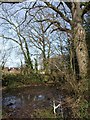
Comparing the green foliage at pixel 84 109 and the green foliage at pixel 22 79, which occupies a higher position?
the green foliage at pixel 22 79

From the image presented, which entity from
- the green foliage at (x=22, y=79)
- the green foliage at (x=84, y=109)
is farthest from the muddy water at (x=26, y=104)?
the green foliage at (x=22, y=79)

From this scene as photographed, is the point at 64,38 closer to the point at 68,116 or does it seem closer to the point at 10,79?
the point at 68,116

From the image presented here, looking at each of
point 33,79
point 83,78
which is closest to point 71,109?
point 83,78

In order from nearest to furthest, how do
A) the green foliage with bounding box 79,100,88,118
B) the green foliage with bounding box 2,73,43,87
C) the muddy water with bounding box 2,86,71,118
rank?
the green foliage with bounding box 79,100,88,118, the muddy water with bounding box 2,86,71,118, the green foliage with bounding box 2,73,43,87

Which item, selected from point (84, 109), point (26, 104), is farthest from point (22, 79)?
point (84, 109)

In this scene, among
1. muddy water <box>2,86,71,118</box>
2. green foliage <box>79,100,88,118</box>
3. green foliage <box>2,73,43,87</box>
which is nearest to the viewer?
green foliage <box>79,100,88,118</box>

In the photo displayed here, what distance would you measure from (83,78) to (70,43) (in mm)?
1593

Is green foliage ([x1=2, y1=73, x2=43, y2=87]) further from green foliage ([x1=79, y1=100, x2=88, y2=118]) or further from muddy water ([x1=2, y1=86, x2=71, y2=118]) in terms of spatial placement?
green foliage ([x1=79, y1=100, x2=88, y2=118])

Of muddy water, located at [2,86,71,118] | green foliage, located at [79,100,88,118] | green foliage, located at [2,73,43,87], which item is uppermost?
green foliage, located at [2,73,43,87]

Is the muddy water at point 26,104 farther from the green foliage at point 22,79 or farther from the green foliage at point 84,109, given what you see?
the green foliage at point 22,79

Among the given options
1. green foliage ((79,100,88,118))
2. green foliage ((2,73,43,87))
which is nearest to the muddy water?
green foliage ((79,100,88,118))

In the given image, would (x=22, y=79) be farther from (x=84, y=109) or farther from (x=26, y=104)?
(x=84, y=109)

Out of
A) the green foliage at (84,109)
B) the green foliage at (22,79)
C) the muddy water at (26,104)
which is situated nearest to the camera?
the green foliage at (84,109)

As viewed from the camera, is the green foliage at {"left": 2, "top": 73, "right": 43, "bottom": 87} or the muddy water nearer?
the muddy water
